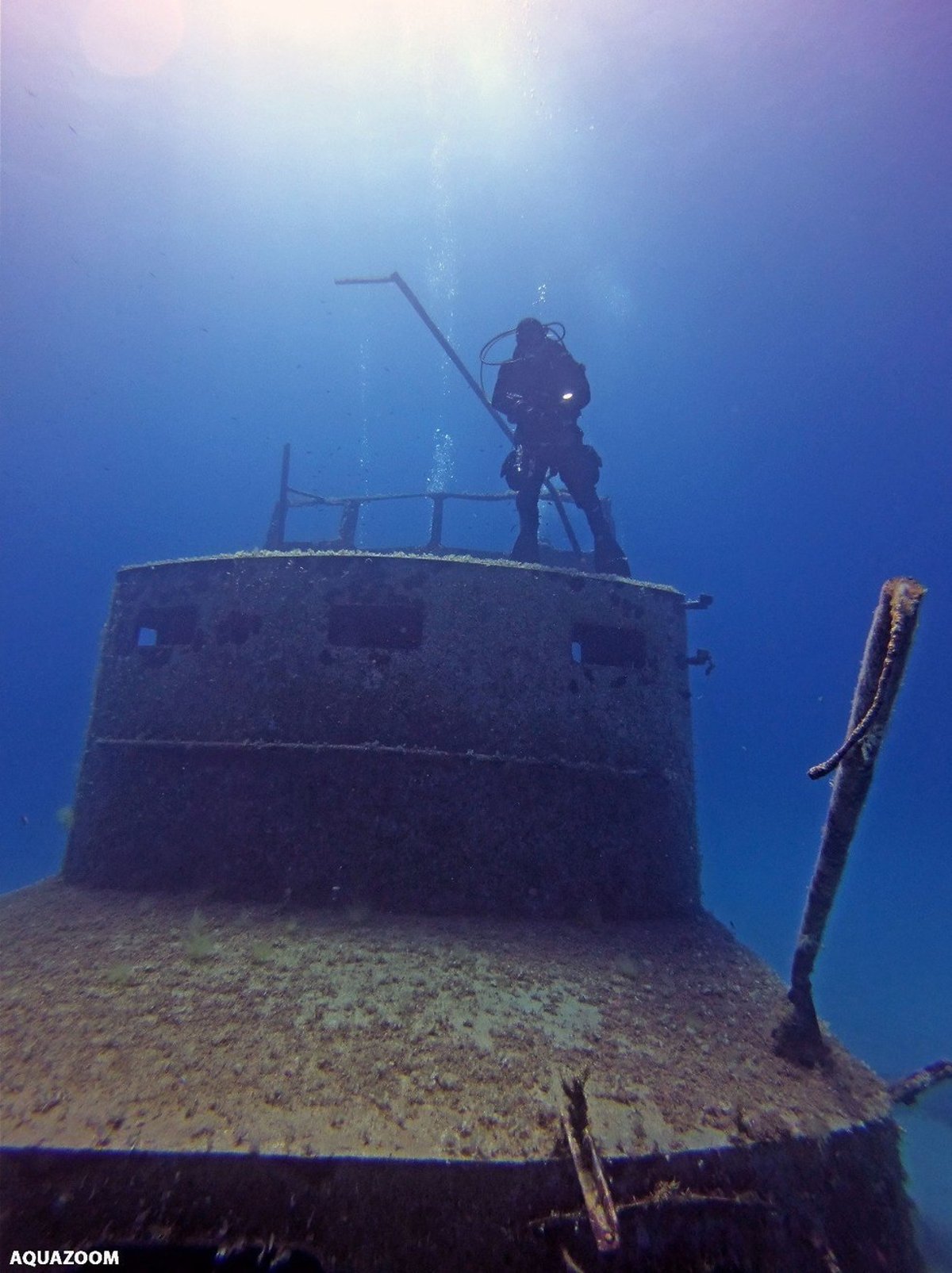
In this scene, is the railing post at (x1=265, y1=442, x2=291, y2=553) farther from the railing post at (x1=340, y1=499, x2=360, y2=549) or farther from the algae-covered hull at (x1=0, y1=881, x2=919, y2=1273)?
the algae-covered hull at (x1=0, y1=881, x2=919, y2=1273)

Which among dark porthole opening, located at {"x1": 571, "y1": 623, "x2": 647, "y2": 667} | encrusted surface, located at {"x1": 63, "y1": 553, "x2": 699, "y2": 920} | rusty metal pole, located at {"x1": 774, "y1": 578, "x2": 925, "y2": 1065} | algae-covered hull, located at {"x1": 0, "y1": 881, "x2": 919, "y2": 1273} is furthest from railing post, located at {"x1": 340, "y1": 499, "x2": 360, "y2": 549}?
rusty metal pole, located at {"x1": 774, "y1": 578, "x2": 925, "y2": 1065}

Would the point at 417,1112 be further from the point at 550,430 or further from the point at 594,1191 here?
the point at 550,430

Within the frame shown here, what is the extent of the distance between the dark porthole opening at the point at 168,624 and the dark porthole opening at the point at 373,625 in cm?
164

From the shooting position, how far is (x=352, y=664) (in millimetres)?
5719

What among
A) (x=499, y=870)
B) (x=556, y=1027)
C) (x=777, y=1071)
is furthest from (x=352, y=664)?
(x=777, y=1071)

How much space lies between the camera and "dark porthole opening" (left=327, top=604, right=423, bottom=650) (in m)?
5.87

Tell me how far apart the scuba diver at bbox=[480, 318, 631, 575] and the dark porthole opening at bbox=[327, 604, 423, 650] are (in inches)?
124

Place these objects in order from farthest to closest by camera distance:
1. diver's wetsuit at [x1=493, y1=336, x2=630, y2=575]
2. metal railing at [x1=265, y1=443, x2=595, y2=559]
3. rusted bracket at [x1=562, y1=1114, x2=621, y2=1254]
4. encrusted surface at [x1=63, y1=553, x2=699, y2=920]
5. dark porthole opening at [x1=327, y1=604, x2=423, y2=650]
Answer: metal railing at [x1=265, y1=443, x2=595, y2=559], diver's wetsuit at [x1=493, y1=336, x2=630, y2=575], dark porthole opening at [x1=327, y1=604, x2=423, y2=650], encrusted surface at [x1=63, y1=553, x2=699, y2=920], rusted bracket at [x1=562, y1=1114, x2=621, y2=1254]

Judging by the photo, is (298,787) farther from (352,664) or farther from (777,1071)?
(777,1071)

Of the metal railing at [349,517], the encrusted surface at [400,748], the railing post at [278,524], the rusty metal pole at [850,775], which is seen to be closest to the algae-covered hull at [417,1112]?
the rusty metal pole at [850,775]

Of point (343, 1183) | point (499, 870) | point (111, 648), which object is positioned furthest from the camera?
point (111, 648)

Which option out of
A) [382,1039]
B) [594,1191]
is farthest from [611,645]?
[594,1191]

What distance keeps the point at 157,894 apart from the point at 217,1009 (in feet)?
7.50

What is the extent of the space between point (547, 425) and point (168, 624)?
18.9 feet
